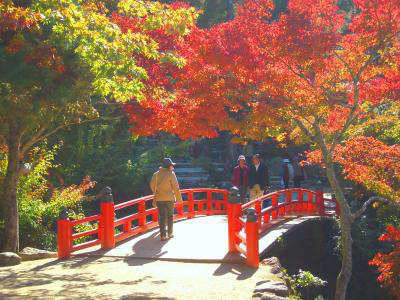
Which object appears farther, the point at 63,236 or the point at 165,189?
the point at 165,189

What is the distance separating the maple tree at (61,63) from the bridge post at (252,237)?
3201 mm

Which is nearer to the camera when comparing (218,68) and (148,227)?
(218,68)

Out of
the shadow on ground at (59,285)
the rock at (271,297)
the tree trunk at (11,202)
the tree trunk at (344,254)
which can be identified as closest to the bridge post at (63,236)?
the shadow on ground at (59,285)

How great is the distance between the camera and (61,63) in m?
11.3

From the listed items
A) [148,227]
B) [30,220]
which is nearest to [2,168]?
[30,220]

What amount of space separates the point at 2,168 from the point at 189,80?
609 cm

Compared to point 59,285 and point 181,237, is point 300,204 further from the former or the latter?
point 59,285

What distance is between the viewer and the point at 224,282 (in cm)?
920

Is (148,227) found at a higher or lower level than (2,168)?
lower

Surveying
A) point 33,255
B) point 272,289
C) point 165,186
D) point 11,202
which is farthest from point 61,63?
point 272,289

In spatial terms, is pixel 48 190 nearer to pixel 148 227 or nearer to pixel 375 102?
pixel 148 227

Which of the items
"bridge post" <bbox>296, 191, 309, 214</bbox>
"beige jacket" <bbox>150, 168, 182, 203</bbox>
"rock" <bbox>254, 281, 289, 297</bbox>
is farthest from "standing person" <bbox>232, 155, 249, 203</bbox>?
"rock" <bbox>254, 281, 289, 297</bbox>

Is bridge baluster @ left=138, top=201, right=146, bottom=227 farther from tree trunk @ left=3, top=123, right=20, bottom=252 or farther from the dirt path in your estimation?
tree trunk @ left=3, top=123, right=20, bottom=252

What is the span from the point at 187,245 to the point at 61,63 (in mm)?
4902
